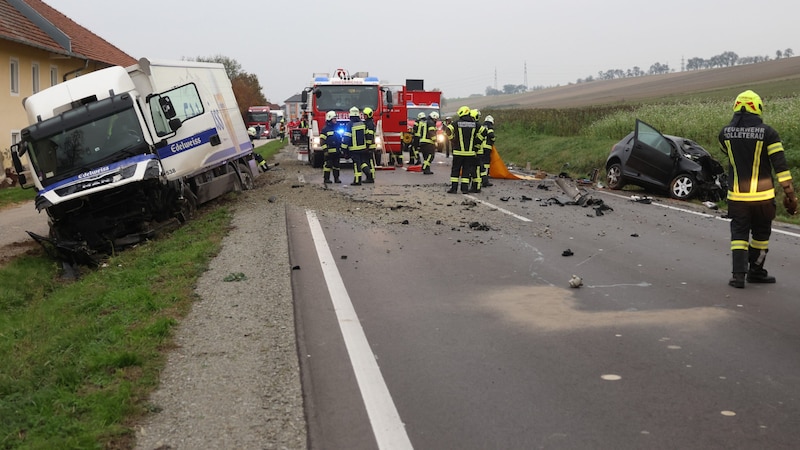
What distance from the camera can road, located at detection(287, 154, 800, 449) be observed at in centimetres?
441

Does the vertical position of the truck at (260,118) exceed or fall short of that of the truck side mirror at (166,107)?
it falls short

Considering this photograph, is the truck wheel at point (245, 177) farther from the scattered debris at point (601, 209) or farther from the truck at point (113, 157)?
the scattered debris at point (601, 209)

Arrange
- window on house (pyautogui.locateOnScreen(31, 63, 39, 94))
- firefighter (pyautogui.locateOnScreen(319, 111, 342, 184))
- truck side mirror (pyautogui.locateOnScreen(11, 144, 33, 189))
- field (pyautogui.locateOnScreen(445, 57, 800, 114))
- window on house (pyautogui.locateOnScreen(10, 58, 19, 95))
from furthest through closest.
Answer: field (pyautogui.locateOnScreen(445, 57, 800, 114)), window on house (pyautogui.locateOnScreen(31, 63, 39, 94)), window on house (pyautogui.locateOnScreen(10, 58, 19, 95)), firefighter (pyautogui.locateOnScreen(319, 111, 342, 184)), truck side mirror (pyautogui.locateOnScreen(11, 144, 33, 189))

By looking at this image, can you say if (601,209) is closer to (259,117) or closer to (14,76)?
→ (14,76)

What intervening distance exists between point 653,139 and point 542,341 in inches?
497

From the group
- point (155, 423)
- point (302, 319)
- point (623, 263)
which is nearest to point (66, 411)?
point (155, 423)

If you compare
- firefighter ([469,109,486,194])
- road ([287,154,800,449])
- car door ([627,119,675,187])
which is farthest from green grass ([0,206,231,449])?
car door ([627,119,675,187])

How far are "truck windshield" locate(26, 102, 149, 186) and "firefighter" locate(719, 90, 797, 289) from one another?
8.89m

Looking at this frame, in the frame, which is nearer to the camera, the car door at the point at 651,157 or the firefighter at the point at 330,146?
the car door at the point at 651,157

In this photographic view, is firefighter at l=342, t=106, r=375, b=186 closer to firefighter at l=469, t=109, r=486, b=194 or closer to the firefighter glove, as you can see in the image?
firefighter at l=469, t=109, r=486, b=194

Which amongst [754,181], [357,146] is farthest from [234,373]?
[357,146]

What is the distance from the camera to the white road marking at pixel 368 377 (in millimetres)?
4296

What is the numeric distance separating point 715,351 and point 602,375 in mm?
1013

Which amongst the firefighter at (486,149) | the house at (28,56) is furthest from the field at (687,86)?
the firefighter at (486,149)
